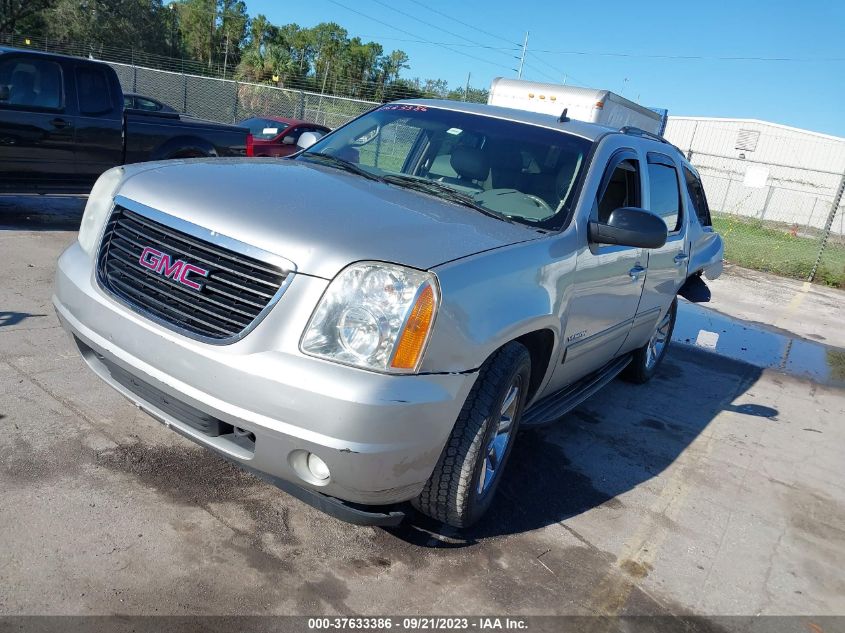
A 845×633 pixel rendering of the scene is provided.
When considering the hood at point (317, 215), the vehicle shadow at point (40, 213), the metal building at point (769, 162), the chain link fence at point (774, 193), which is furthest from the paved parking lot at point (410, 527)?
the metal building at point (769, 162)

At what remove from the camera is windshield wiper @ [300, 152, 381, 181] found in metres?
3.88

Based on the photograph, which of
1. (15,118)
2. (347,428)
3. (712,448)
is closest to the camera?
(347,428)

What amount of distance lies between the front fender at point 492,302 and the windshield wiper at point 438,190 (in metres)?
0.40

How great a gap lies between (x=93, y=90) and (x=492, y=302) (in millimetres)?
7318

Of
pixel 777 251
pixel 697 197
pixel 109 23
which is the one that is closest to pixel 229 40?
pixel 109 23

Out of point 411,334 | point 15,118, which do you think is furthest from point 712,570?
point 15,118

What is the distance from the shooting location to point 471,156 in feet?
13.3

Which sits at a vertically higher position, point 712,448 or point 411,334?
point 411,334

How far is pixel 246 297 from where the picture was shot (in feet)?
8.52

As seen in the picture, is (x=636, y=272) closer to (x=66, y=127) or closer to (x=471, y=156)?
(x=471, y=156)

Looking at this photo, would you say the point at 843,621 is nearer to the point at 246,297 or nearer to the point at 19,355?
the point at 246,297

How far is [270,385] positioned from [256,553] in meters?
0.85

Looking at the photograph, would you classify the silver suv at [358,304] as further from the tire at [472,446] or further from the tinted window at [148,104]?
the tinted window at [148,104]

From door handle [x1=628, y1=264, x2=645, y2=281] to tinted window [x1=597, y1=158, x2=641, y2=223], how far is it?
384 mm
